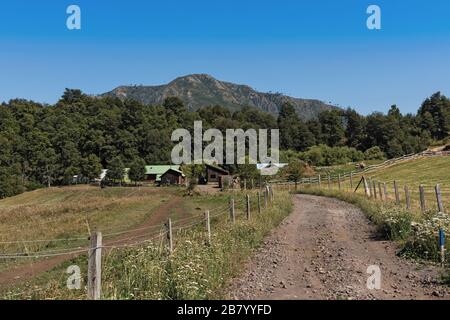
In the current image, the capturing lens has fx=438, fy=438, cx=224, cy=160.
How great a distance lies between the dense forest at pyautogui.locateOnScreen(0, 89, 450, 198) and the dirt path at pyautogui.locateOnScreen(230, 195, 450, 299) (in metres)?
84.8

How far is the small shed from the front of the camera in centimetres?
9000

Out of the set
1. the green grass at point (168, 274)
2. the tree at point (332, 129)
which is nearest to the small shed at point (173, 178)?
the tree at point (332, 129)

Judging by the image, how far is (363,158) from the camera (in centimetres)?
11225

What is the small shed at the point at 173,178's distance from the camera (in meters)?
90.0

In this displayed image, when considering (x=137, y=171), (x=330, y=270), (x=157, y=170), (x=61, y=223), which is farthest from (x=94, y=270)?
(x=157, y=170)

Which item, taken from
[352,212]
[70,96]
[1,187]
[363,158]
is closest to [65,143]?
[1,187]

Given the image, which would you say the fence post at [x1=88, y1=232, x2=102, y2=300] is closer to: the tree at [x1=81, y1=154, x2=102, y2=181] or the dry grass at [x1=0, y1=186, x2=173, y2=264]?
the dry grass at [x1=0, y1=186, x2=173, y2=264]

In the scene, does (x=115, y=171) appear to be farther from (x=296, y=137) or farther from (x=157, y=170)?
(x=296, y=137)

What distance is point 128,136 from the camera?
381ft

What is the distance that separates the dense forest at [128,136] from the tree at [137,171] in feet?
1.95

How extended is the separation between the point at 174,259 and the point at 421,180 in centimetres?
5001

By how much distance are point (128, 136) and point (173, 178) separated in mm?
31369

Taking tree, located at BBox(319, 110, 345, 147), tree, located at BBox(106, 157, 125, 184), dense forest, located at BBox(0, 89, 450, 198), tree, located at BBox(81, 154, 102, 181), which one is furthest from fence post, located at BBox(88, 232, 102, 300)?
tree, located at BBox(319, 110, 345, 147)
